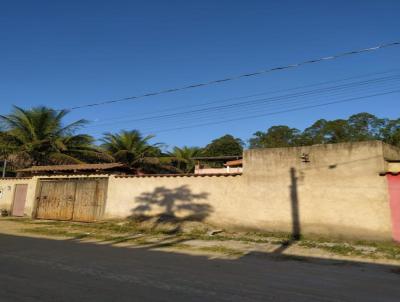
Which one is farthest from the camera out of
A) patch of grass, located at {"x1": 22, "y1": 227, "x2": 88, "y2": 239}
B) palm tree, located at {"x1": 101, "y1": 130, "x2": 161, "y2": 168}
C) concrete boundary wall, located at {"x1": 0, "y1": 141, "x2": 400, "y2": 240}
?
palm tree, located at {"x1": 101, "y1": 130, "x2": 161, "y2": 168}

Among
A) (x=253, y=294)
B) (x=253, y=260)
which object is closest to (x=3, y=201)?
(x=253, y=260)

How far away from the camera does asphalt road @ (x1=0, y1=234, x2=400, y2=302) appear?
4.98 meters

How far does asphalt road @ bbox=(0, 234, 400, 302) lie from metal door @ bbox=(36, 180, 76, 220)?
29.8 ft

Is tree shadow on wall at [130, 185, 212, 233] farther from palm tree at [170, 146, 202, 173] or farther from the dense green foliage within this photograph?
palm tree at [170, 146, 202, 173]

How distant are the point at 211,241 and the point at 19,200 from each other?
47.2 feet

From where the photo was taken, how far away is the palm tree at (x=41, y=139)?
75.3 feet

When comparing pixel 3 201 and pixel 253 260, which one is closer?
pixel 253 260

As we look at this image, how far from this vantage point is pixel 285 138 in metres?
55.9

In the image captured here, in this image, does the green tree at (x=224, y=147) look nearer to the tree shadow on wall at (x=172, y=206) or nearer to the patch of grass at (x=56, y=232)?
the tree shadow on wall at (x=172, y=206)

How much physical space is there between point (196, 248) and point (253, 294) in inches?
205

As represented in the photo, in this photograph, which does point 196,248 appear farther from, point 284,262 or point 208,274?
point 208,274

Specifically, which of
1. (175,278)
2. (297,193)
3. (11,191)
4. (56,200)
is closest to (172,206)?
(297,193)

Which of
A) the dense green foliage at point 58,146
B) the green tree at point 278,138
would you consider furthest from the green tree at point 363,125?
the dense green foliage at point 58,146

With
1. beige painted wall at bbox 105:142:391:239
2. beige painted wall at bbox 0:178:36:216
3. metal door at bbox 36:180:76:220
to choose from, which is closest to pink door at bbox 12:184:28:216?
beige painted wall at bbox 0:178:36:216
